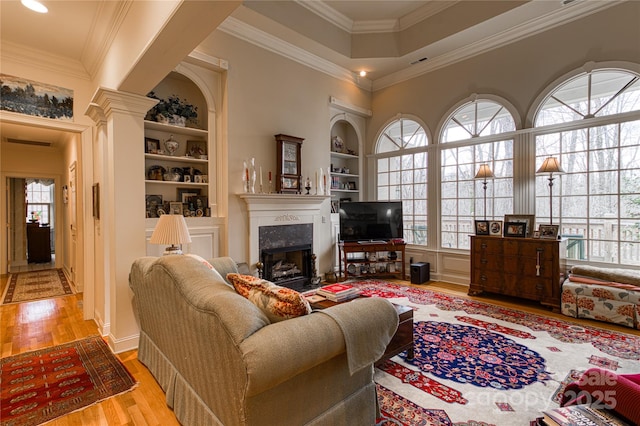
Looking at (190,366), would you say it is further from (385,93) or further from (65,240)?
(65,240)

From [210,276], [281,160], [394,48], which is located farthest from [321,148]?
[210,276]

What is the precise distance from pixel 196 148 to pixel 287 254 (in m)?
→ 2.22

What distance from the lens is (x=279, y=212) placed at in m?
4.84

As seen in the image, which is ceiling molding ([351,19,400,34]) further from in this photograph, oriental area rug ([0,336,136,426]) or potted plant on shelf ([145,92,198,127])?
oriental area rug ([0,336,136,426])

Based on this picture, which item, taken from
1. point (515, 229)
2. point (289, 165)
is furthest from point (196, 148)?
point (515, 229)

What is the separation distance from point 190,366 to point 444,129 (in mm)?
5364

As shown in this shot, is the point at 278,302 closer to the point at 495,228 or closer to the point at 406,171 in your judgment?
the point at 495,228

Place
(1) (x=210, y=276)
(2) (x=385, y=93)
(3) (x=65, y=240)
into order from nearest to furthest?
(1) (x=210, y=276) → (2) (x=385, y=93) → (3) (x=65, y=240)

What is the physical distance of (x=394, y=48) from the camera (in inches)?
211

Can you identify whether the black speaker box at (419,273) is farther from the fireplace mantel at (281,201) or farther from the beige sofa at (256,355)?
the beige sofa at (256,355)

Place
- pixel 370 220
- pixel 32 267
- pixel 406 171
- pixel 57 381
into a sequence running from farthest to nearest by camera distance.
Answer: pixel 32 267 < pixel 406 171 < pixel 370 220 < pixel 57 381

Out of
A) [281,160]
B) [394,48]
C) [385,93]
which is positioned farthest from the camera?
[385,93]

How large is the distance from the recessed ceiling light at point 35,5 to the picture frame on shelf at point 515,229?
19.3ft

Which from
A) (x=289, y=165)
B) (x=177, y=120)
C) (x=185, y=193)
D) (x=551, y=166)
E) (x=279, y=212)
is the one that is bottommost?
(x=279, y=212)
